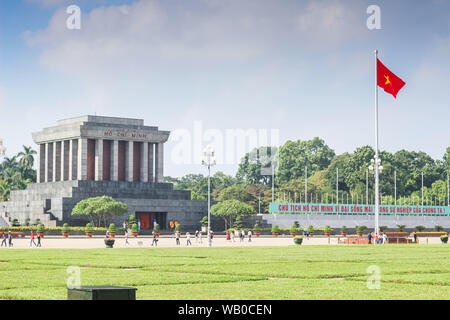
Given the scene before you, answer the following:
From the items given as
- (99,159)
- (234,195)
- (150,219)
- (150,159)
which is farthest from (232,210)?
(234,195)

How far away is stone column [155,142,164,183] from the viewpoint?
124 metres

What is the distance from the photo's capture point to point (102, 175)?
A: 119m

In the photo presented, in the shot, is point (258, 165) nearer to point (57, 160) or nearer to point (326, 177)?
point (326, 177)

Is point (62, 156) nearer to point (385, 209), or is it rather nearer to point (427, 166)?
point (385, 209)

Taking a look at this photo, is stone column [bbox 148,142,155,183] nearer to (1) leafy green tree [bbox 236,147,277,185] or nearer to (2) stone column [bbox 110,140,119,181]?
(2) stone column [bbox 110,140,119,181]

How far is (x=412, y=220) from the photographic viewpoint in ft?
425

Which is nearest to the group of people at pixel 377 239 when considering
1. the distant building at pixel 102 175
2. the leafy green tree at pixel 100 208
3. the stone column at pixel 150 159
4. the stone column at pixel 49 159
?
the leafy green tree at pixel 100 208

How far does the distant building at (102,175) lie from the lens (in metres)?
110

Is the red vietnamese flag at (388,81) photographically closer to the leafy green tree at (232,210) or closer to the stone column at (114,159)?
the leafy green tree at (232,210)

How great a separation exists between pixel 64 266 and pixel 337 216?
93492 mm

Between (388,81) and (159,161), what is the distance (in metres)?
71.5

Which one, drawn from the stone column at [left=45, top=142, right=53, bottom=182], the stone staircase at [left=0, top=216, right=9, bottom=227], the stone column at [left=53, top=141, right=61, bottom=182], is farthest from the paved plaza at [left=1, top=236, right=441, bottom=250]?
the stone column at [left=45, top=142, right=53, bottom=182]

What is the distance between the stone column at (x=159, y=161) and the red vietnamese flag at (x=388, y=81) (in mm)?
70136

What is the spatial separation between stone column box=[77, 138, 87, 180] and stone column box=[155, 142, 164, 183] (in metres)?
12.8
